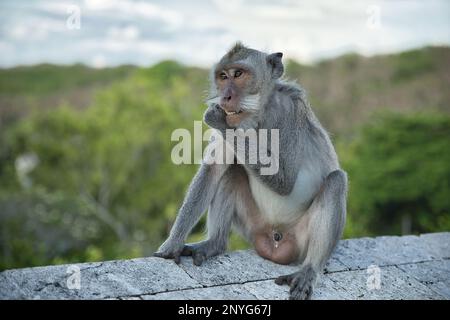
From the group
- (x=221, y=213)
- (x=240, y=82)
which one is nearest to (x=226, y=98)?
(x=240, y=82)

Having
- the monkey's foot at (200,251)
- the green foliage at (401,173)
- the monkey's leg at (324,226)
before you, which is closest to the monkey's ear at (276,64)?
the monkey's leg at (324,226)

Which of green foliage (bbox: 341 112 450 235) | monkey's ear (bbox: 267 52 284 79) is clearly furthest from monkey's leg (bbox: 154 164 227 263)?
green foliage (bbox: 341 112 450 235)

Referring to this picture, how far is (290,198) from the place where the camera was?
6.06m

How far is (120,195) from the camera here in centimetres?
3238

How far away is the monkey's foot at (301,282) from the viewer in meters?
5.35

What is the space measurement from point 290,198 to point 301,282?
97 cm

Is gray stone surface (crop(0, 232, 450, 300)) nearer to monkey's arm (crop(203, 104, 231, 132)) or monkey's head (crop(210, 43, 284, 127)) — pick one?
monkey's arm (crop(203, 104, 231, 132))

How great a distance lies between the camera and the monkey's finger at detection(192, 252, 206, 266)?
5840mm

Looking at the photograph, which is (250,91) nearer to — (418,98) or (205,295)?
(205,295)

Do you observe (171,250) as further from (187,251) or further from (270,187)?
(270,187)

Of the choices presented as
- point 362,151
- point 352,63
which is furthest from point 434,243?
point 352,63

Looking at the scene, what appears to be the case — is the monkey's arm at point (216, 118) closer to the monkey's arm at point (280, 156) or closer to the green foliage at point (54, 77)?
the monkey's arm at point (280, 156)

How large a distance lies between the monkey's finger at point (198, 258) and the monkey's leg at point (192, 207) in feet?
0.54

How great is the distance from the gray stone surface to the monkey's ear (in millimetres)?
1975
